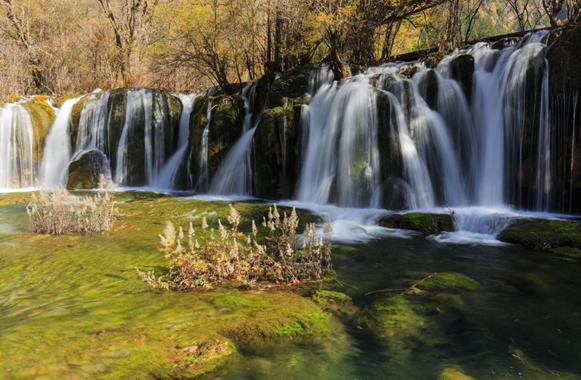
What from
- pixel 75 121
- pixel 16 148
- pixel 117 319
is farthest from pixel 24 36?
pixel 117 319

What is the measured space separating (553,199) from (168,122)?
16.1m

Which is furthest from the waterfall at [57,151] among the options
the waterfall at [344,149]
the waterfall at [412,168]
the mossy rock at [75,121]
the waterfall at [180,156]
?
the waterfall at [412,168]

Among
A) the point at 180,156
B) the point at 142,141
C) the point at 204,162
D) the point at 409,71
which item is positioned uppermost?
the point at 409,71

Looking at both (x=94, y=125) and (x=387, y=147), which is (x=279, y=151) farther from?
(x=94, y=125)

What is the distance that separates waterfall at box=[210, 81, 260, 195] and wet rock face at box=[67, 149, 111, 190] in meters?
5.69

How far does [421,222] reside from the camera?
9281 mm

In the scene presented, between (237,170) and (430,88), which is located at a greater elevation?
(430,88)

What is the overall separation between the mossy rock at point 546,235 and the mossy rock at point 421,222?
115 cm

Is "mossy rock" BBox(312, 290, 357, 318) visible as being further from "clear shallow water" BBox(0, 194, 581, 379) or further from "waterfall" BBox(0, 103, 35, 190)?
"waterfall" BBox(0, 103, 35, 190)

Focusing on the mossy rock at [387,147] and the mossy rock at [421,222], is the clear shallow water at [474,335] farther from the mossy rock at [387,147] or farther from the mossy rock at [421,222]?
the mossy rock at [387,147]

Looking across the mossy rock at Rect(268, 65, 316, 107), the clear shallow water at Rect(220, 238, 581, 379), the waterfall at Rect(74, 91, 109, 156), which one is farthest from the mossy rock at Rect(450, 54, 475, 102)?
the waterfall at Rect(74, 91, 109, 156)

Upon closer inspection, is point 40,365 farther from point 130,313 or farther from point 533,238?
point 533,238

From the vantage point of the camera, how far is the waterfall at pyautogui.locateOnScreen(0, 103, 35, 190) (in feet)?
63.5

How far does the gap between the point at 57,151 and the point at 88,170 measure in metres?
2.34
